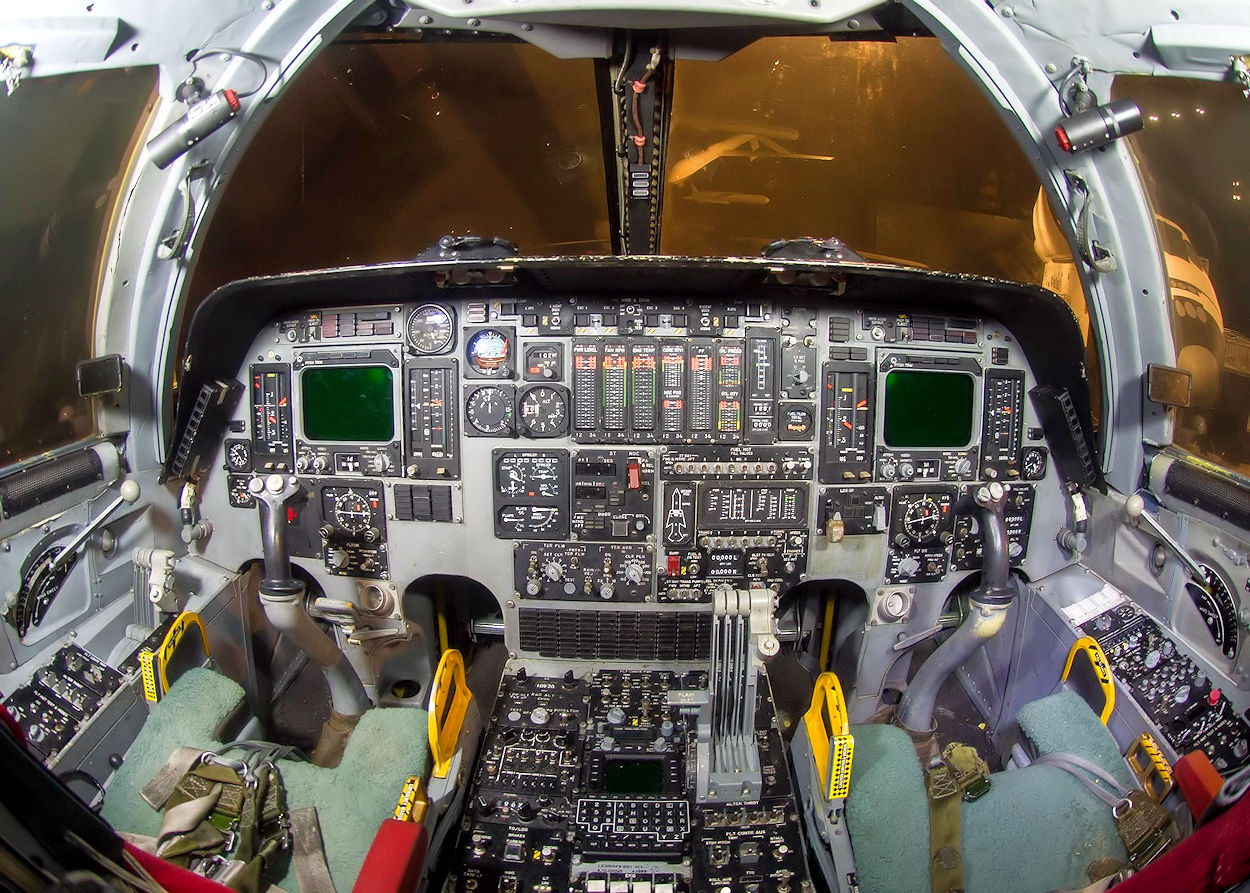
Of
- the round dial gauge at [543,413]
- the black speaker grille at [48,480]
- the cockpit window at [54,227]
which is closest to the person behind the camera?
the cockpit window at [54,227]

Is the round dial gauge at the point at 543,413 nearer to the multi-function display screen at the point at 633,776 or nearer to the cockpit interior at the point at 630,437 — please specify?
the cockpit interior at the point at 630,437

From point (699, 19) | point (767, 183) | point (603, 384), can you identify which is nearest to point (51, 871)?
point (603, 384)

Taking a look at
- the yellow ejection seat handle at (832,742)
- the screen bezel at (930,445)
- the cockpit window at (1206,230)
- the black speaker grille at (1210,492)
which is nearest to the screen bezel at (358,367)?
the yellow ejection seat handle at (832,742)

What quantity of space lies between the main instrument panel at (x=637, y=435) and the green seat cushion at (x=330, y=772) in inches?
35.8

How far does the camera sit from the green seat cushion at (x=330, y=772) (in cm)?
221

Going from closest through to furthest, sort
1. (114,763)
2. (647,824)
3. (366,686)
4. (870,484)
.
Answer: (647,824), (114,763), (870,484), (366,686)

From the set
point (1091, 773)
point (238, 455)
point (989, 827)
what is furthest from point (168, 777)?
point (1091, 773)

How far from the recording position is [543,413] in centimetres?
318

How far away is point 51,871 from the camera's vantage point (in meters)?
1.00

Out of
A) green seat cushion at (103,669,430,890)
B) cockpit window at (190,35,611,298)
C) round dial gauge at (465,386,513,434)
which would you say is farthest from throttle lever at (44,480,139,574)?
round dial gauge at (465,386,513,434)

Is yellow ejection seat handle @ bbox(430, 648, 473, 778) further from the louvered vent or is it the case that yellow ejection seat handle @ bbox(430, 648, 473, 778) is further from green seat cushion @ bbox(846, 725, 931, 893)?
green seat cushion @ bbox(846, 725, 931, 893)

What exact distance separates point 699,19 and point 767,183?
1.55 meters

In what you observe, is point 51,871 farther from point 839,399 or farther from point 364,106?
point 364,106

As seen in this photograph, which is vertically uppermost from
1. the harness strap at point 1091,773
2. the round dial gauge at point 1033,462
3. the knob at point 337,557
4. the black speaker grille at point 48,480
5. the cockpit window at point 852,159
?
the cockpit window at point 852,159
